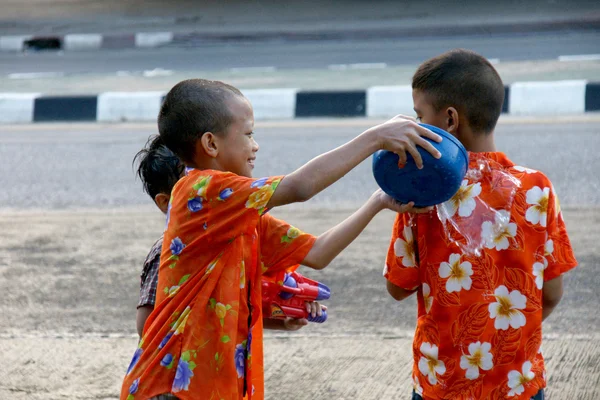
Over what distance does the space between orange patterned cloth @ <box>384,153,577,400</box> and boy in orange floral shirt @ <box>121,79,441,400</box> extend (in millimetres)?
150

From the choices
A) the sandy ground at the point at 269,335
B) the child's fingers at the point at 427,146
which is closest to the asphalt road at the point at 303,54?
the sandy ground at the point at 269,335

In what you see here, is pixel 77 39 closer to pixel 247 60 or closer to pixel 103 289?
pixel 247 60

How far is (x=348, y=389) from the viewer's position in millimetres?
3320

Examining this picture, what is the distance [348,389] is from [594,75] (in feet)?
23.2

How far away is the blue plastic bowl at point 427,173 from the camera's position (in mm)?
1876

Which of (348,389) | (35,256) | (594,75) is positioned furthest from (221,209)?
(594,75)

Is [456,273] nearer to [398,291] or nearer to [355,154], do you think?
[398,291]

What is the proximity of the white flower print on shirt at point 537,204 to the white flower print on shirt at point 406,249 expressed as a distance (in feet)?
0.80

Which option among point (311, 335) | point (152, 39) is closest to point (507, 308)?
point (311, 335)

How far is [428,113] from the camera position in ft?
6.77

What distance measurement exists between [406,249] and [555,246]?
30cm

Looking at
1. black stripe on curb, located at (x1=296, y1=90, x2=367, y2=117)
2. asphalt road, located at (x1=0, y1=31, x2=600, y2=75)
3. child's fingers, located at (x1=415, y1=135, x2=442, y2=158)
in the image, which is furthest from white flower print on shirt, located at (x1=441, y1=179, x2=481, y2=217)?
asphalt road, located at (x1=0, y1=31, x2=600, y2=75)

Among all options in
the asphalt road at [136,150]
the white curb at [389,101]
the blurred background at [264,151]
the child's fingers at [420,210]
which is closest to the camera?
the child's fingers at [420,210]

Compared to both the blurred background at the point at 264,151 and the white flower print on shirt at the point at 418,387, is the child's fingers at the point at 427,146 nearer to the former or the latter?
the white flower print on shirt at the point at 418,387
